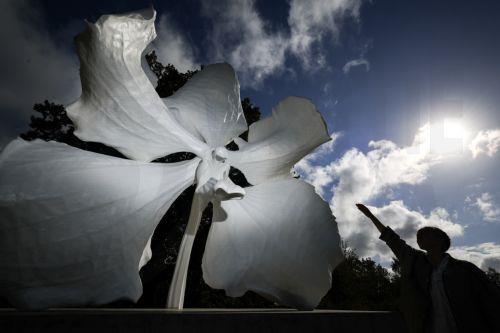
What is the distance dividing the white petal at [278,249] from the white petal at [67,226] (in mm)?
852

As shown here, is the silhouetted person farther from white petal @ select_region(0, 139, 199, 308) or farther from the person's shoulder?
white petal @ select_region(0, 139, 199, 308)

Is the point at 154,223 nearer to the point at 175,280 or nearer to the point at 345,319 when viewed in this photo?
the point at 175,280

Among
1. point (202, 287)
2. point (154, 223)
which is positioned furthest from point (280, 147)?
point (202, 287)

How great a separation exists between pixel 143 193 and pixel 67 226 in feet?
2.29

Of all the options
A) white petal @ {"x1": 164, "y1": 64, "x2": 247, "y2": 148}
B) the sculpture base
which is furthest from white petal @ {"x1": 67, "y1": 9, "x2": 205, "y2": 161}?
the sculpture base

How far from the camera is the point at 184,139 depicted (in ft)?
12.5

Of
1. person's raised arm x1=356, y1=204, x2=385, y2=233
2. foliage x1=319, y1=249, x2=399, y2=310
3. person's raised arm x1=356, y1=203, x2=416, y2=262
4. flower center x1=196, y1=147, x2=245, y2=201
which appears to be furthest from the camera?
foliage x1=319, y1=249, x2=399, y2=310

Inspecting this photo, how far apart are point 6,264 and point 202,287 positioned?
35.0 feet

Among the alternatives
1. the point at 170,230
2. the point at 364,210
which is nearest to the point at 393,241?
the point at 364,210

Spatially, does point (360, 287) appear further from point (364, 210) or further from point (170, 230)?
point (364, 210)

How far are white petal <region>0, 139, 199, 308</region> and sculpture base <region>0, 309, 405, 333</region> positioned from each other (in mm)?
188

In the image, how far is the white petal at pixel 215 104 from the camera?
165 inches

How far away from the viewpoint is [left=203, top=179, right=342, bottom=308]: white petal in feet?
10.9

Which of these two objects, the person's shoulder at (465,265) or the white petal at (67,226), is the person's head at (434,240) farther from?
the white petal at (67,226)
